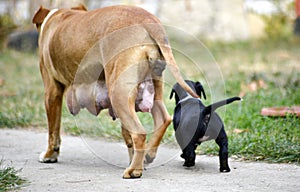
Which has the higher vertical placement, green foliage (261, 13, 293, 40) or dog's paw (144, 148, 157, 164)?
dog's paw (144, 148, 157, 164)

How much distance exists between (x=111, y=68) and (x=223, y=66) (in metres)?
5.93

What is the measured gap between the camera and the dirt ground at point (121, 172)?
384 cm

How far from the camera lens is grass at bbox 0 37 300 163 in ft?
16.2

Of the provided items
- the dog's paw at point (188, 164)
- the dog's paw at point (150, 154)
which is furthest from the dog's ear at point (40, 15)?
the dog's paw at point (188, 164)

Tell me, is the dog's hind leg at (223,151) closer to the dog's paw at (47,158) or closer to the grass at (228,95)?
the grass at (228,95)

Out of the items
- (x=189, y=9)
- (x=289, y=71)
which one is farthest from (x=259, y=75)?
(x=189, y=9)

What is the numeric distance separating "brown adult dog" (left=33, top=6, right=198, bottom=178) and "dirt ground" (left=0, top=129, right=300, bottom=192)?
0.18m

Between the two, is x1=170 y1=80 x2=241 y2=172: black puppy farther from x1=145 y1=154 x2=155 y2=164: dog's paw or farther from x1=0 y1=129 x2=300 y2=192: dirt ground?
x1=145 y1=154 x2=155 y2=164: dog's paw

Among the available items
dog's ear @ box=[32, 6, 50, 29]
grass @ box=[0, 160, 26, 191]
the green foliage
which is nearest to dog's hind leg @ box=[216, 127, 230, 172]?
grass @ box=[0, 160, 26, 191]

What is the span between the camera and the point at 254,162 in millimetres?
4633

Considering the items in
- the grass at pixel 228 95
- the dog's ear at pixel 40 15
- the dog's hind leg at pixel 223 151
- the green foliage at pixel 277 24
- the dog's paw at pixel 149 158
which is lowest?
the green foliage at pixel 277 24

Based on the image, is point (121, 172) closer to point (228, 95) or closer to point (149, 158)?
point (149, 158)

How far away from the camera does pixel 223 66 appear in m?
9.84

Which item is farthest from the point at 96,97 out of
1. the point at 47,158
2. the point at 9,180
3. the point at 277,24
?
the point at 277,24
